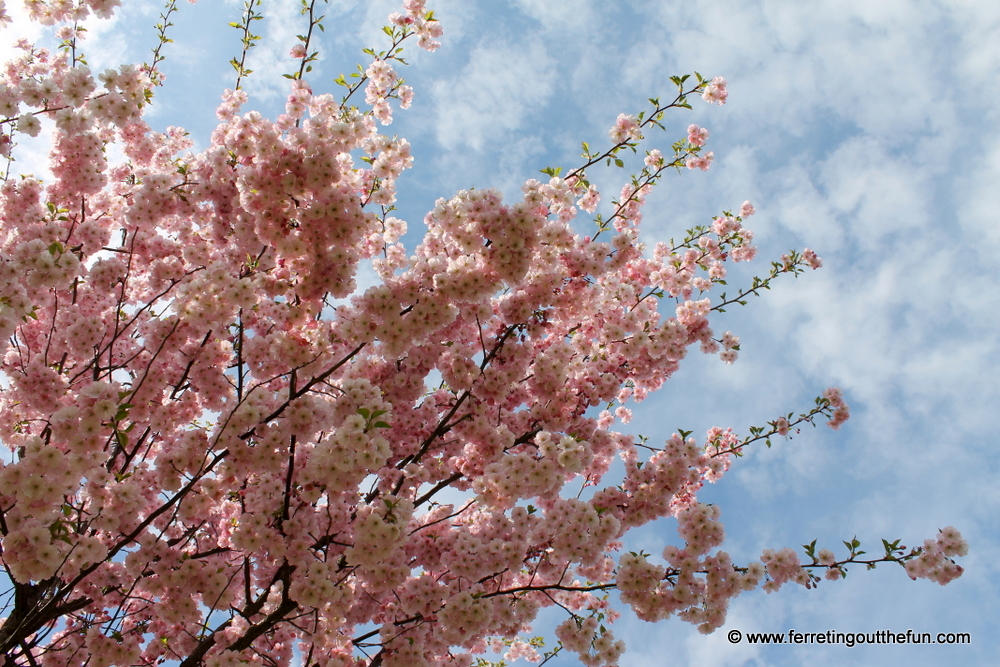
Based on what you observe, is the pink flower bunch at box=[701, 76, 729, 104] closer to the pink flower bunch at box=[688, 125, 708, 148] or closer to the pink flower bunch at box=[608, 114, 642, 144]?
the pink flower bunch at box=[688, 125, 708, 148]

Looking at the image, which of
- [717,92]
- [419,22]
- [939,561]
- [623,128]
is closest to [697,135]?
[717,92]

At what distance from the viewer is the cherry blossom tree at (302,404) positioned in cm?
505

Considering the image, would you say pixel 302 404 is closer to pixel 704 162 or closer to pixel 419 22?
pixel 419 22

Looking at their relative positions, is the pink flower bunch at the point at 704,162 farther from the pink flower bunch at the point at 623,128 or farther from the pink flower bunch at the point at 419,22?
the pink flower bunch at the point at 419,22

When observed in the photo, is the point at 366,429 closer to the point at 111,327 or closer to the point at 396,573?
the point at 396,573

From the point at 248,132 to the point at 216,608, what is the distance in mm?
4636

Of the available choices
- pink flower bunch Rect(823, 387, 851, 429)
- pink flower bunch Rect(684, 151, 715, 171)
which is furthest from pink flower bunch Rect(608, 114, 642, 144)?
pink flower bunch Rect(823, 387, 851, 429)

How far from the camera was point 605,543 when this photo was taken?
583 cm

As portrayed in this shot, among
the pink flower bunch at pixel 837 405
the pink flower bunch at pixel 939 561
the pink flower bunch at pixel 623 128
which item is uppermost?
the pink flower bunch at pixel 623 128

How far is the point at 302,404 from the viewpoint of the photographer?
5.18 m

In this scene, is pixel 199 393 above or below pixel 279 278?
below

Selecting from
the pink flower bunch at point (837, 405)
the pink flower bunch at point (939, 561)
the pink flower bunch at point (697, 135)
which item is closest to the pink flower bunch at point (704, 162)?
the pink flower bunch at point (697, 135)

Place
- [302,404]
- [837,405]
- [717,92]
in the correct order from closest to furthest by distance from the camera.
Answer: [302,404] < [717,92] < [837,405]

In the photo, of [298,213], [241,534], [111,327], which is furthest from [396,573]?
[111,327]
